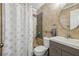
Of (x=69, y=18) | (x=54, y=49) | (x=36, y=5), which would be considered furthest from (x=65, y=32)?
(x=36, y=5)

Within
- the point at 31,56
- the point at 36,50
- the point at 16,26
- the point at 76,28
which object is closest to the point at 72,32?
the point at 76,28

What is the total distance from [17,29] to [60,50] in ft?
2.67

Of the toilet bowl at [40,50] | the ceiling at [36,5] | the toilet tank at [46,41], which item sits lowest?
the toilet bowl at [40,50]

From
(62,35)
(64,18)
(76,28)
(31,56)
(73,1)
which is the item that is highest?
(73,1)

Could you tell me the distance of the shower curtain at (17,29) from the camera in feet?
5.97

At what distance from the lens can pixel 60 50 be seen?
182cm

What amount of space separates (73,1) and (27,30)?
2.99ft

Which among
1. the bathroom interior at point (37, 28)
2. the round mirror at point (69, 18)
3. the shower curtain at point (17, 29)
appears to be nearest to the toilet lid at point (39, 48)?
the bathroom interior at point (37, 28)

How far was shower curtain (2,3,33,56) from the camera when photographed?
5.97 ft

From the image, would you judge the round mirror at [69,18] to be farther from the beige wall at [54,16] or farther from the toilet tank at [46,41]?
the toilet tank at [46,41]

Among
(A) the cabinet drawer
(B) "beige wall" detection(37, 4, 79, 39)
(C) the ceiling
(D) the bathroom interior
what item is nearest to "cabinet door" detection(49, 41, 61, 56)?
(D) the bathroom interior

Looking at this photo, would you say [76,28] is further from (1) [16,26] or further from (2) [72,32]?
(1) [16,26]

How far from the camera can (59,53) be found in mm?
1818

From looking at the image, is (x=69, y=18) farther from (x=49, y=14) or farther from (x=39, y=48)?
(x=39, y=48)
